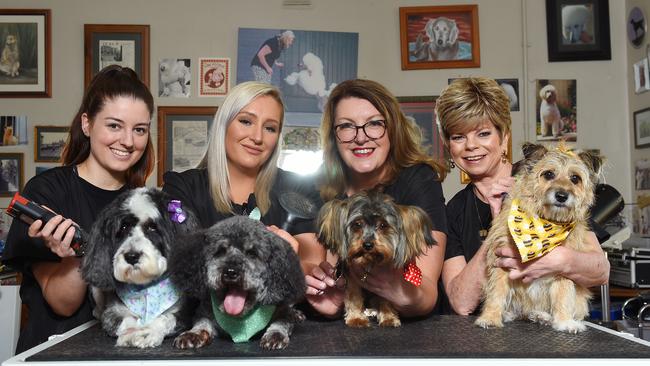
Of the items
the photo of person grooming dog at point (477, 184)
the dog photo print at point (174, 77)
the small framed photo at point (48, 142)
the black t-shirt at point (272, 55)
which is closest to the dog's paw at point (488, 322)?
the photo of person grooming dog at point (477, 184)

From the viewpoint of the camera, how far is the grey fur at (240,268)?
1474 millimetres

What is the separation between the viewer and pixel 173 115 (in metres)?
4.82

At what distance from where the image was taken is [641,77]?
181 inches

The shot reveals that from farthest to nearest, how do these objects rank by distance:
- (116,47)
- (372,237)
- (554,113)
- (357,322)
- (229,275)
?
1. (554,113)
2. (116,47)
3. (357,322)
4. (372,237)
5. (229,275)

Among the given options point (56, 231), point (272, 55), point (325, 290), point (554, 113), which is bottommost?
point (325, 290)

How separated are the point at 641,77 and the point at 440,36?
162 cm

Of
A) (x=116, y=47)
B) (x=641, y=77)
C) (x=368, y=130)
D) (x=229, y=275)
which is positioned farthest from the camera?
(x=116, y=47)

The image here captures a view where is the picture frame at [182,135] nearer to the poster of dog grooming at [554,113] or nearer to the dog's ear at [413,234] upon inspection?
the poster of dog grooming at [554,113]

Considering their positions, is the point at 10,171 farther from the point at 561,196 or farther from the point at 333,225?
Answer: the point at 561,196

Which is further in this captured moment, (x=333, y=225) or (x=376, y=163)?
(x=376, y=163)

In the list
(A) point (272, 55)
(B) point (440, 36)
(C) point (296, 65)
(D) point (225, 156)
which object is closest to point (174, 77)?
(A) point (272, 55)

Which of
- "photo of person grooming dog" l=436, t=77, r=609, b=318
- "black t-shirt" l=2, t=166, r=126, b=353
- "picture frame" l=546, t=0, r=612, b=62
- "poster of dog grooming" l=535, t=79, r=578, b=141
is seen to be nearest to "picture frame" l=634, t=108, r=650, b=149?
"poster of dog grooming" l=535, t=79, r=578, b=141

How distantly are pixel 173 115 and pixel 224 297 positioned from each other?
356cm

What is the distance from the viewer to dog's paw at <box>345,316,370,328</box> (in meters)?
1.93
